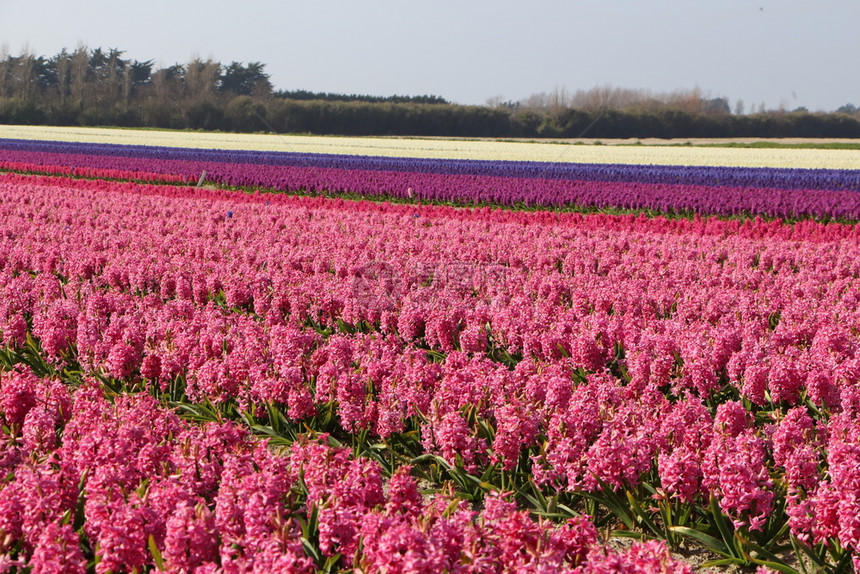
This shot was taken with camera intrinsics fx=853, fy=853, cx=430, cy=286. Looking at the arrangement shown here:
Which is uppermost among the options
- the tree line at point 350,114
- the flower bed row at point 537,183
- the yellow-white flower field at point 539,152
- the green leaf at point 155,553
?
the tree line at point 350,114

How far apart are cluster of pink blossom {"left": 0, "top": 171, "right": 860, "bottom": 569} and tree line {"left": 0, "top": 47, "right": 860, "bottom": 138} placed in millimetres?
75579

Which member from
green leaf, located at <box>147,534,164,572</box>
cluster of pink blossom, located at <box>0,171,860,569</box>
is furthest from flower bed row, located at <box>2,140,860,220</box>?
green leaf, located at <box>147,534,164,572</box>

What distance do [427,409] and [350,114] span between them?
86.9 metres

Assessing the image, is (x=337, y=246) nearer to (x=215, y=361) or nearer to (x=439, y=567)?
(x=215, y=361)

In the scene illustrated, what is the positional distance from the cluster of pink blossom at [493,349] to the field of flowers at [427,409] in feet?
0.09

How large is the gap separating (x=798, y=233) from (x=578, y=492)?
13.4m

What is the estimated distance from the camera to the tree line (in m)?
87.8

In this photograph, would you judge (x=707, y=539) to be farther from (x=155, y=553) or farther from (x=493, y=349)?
(x=493, y=349)

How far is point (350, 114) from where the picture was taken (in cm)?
9031

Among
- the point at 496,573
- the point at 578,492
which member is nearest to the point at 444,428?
the point at 578,492

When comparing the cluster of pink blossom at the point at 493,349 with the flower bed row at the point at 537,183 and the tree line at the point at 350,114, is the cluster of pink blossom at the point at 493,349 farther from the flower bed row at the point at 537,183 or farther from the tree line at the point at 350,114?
the tree line at the point at 350,114

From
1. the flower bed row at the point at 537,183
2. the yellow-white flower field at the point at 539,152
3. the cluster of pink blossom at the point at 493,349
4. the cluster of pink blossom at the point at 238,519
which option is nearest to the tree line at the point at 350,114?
the yellow-white flower field at the point at 539,152

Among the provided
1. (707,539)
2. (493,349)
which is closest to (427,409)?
(707,539)

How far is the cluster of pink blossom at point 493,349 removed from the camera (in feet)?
15.4
